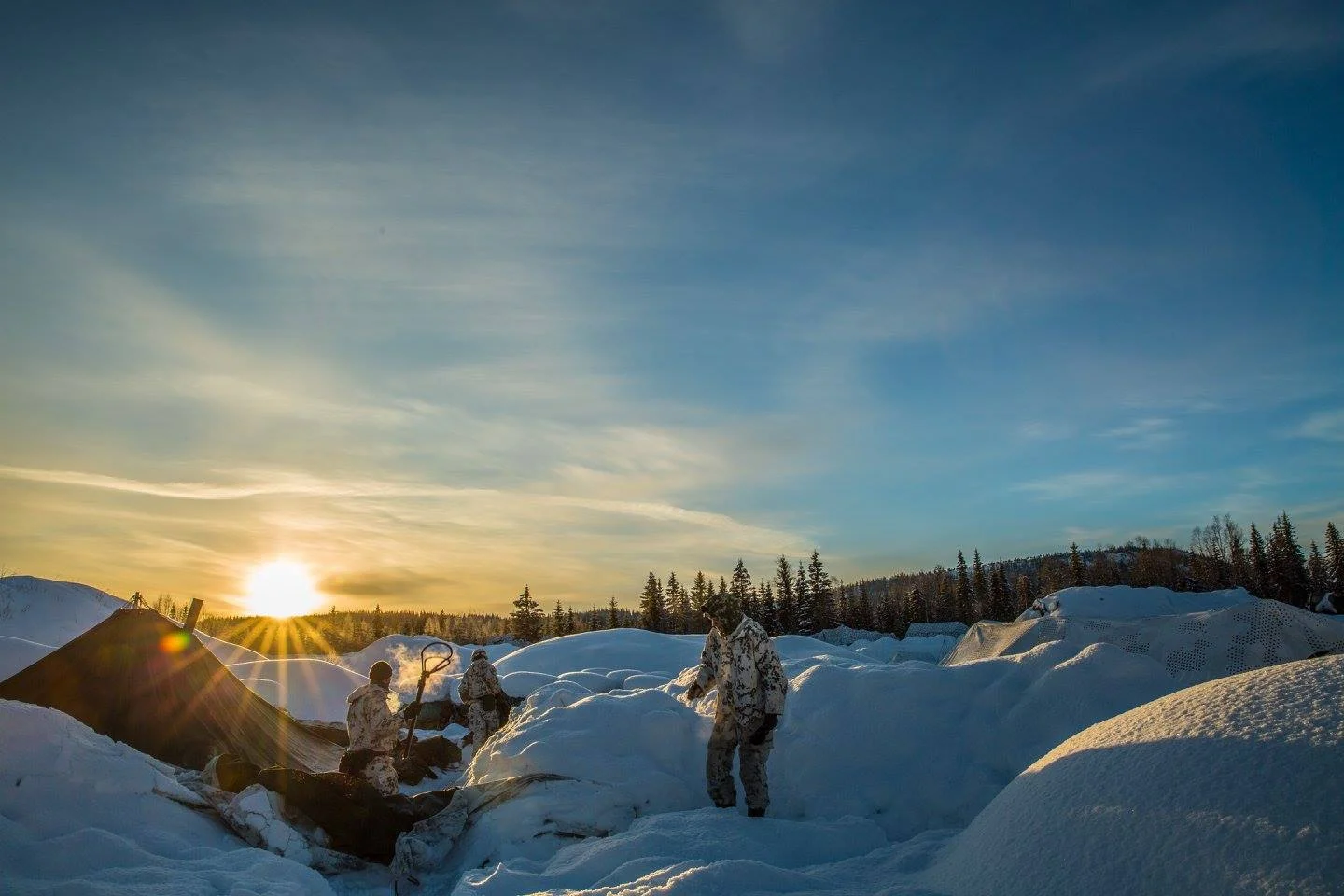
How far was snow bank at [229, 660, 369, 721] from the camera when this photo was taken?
2241cm

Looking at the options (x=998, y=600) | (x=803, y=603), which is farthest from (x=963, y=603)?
(x=803, y=603)

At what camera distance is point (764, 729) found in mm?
7445

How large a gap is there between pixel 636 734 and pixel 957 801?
3.48 m

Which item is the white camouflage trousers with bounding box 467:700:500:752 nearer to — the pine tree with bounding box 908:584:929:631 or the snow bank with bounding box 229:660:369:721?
the snow bank with bounding box 229:660:369:721

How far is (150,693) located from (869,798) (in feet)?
39.6

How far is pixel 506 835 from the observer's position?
705 cm

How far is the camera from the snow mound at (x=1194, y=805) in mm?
3170

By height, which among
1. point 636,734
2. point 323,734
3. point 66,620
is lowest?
point 323,734

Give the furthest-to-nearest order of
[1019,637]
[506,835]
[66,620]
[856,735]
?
[66,620] < [1019,637] < [856,735] < [506,835]

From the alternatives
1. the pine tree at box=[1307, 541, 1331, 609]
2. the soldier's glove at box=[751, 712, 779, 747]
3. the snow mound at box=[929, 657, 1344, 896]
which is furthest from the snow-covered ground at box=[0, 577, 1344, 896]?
the pine tree at box=[1307, 541, 1331, 609]

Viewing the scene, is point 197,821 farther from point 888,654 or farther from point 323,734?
point 888,654

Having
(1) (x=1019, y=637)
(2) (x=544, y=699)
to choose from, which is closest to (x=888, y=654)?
(1) (x=1019, y=637)

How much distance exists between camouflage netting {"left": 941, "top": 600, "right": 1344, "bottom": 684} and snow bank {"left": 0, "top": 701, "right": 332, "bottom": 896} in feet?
31.2

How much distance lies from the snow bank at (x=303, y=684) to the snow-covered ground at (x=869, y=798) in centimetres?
1498
